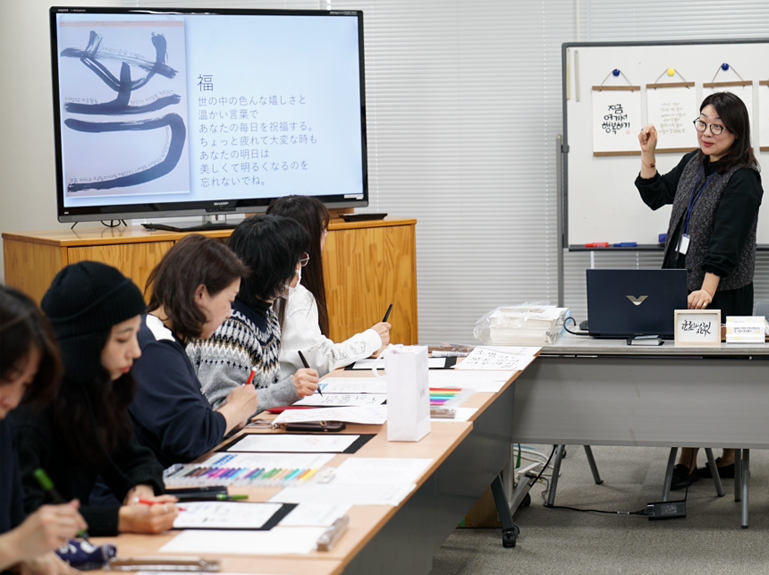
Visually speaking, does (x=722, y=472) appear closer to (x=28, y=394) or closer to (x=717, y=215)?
(x=717, y=215)

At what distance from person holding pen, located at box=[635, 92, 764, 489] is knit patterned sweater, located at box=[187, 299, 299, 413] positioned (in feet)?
5.42

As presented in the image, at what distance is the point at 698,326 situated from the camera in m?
2.89

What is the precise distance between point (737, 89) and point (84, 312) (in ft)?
12.4

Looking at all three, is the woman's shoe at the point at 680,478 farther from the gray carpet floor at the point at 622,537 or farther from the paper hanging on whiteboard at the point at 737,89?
the paper hanging on whiteboard at the point at 737,89

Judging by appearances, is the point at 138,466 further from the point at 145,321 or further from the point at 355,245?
the point at 355,245

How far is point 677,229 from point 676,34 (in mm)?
1582

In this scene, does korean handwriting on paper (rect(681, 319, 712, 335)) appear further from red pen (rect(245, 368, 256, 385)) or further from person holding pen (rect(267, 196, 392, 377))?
red pen (rect(245, 368, 256, 385))

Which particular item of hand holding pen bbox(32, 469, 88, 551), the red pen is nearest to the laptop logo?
the red pen

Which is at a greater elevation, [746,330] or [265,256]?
[265,256]

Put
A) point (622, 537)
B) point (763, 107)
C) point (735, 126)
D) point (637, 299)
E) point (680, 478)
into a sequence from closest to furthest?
1. point (637, 299)
2. point (622, 537)
3. point (735, 126)
4. point (680, 478)
5. point (763, 107)

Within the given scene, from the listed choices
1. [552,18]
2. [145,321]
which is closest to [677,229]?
[552,18]

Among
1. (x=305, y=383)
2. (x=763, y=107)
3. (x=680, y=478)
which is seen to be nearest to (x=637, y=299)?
(x=680, y=478)

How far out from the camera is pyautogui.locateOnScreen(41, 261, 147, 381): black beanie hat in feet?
4.68

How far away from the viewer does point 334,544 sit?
54.7 inches
